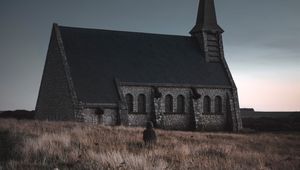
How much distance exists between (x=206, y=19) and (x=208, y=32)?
1.48 m

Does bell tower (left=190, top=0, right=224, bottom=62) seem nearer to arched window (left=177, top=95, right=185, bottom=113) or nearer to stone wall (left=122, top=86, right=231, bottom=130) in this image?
stone wall (left=122, top=86, right=231, bottom=130)

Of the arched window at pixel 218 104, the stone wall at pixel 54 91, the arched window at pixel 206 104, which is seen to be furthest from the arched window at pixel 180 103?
the stone wall at pixel 54 91

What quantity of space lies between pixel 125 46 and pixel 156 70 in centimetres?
381

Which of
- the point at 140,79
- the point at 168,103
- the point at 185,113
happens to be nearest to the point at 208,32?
the point at 185,113

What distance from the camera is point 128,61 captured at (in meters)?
45.3

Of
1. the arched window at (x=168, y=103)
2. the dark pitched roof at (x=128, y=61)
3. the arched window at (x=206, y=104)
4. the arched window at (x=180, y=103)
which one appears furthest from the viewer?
the arched window at (x=206, y=104)

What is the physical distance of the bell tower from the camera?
5025cm

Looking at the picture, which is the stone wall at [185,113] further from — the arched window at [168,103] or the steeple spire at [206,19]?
the steeple spire at [206,19]

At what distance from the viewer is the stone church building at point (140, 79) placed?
40750 mm

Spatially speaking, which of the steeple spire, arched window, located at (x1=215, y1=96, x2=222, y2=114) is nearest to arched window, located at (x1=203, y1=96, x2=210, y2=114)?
arched window, located at (x1=215, y1=96, x2=222, y2=114)

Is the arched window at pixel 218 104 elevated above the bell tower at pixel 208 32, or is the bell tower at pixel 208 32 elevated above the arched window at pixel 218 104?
the bell tower at pixel 208 32

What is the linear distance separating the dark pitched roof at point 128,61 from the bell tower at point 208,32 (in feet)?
2.65

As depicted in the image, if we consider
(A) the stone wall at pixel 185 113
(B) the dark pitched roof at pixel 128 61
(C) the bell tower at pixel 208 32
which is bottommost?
(A) the stone wall at pixel 185 113

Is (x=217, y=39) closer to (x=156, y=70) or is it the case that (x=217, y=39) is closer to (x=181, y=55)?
(x=181, y=55)
